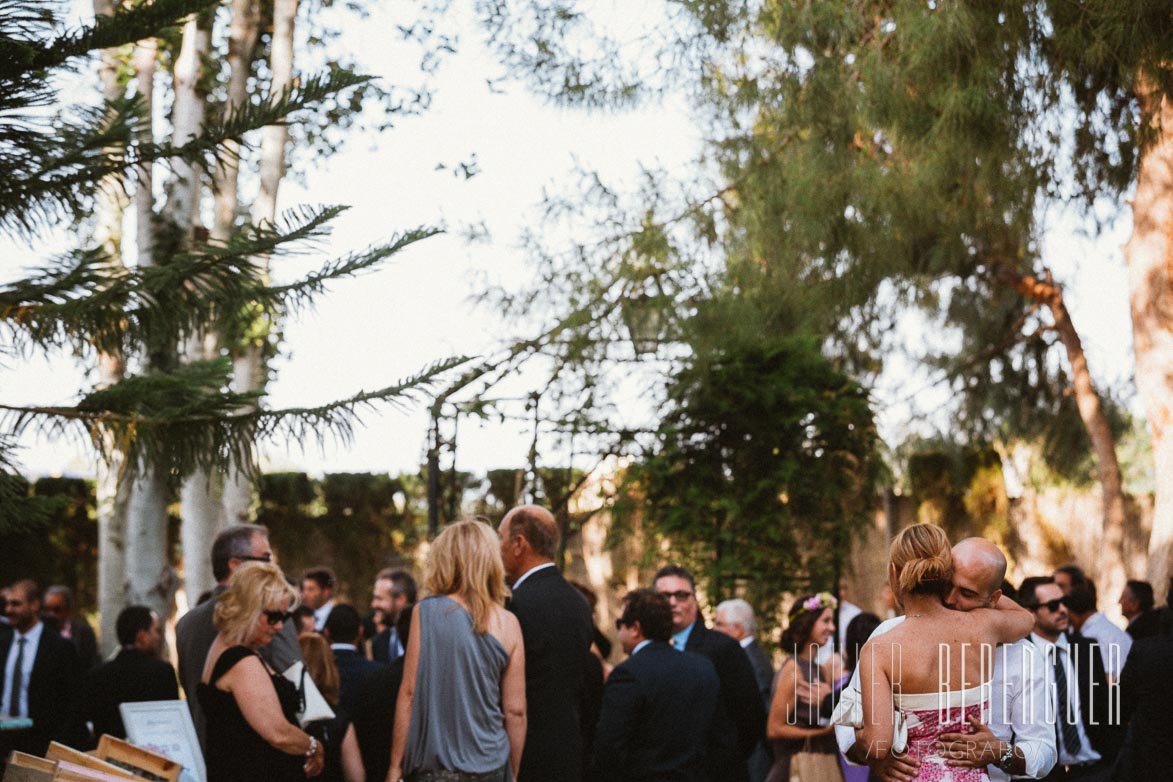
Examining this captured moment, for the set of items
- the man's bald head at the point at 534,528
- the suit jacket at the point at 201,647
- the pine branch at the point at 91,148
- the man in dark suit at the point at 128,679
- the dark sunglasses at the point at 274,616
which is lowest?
the man in dark suit at the point at 128,679

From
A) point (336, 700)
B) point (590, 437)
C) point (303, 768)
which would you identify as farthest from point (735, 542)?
point (303, 768)

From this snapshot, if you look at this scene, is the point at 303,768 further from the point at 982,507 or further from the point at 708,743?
the point at 982,507

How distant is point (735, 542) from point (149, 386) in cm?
633

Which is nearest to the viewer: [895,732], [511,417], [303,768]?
[895,732]

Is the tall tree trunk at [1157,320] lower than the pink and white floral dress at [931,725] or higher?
higher

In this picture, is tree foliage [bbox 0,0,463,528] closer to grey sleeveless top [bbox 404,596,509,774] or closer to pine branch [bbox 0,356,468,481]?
pine branch [bbox 0,356,468,481]

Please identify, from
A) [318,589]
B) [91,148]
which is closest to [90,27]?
[91,148]

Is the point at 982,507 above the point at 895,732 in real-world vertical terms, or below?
above

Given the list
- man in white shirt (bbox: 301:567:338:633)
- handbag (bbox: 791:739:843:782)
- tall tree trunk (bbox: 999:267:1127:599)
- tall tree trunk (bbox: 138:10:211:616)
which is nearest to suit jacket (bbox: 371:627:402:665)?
man in white shirt (bbox: 301:567:338:633)

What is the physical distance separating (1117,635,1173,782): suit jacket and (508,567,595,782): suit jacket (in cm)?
228

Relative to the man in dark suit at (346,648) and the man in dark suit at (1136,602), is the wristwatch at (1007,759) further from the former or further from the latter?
the man in dark suit at (1136,602)

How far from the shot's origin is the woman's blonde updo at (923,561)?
3.12 meters

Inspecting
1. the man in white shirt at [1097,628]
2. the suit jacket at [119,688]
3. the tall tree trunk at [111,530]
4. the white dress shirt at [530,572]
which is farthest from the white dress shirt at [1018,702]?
the tall tree trunk at [111,530]

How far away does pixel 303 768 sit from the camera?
391cm
